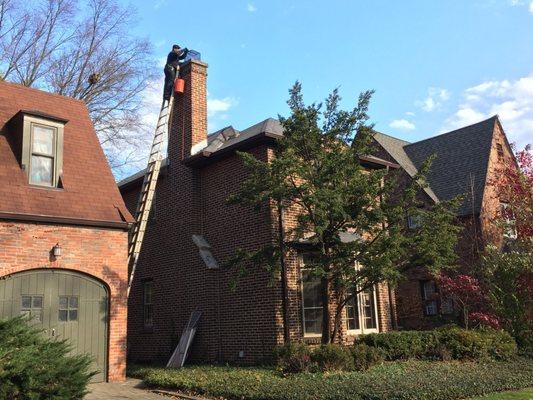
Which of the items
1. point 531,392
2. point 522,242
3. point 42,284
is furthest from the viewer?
point 522,242

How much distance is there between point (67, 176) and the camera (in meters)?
12.6

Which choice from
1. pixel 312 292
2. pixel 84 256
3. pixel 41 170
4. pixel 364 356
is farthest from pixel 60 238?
pixel 364 356

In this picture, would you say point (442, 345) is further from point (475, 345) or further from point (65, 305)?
point (65, 305)

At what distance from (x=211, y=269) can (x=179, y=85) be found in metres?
6.35

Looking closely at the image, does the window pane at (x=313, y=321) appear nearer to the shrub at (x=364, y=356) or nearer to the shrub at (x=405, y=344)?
the shrub at (x=405, y=344)

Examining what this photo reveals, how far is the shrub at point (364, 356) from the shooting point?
1195cm

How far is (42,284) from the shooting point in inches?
447

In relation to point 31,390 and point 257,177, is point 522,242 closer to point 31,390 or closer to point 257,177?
point 257,177

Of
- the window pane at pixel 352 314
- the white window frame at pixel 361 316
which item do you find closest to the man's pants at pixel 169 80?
the white window frame at pixel 361 316

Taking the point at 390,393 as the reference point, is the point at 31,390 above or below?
above

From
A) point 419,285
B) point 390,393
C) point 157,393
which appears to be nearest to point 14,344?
point 157,393

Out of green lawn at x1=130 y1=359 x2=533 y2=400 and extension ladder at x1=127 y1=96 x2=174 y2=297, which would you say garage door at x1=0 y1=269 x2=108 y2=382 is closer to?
extension ladder at x1=127 y1=96 x2=174 y2=297

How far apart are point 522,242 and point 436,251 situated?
5.82 meters

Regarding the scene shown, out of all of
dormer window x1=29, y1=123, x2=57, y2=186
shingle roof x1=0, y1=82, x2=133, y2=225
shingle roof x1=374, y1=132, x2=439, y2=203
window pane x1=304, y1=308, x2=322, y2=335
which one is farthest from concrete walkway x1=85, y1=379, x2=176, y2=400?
shingle roof x1=374, y1=132, x2=439, y2=203
